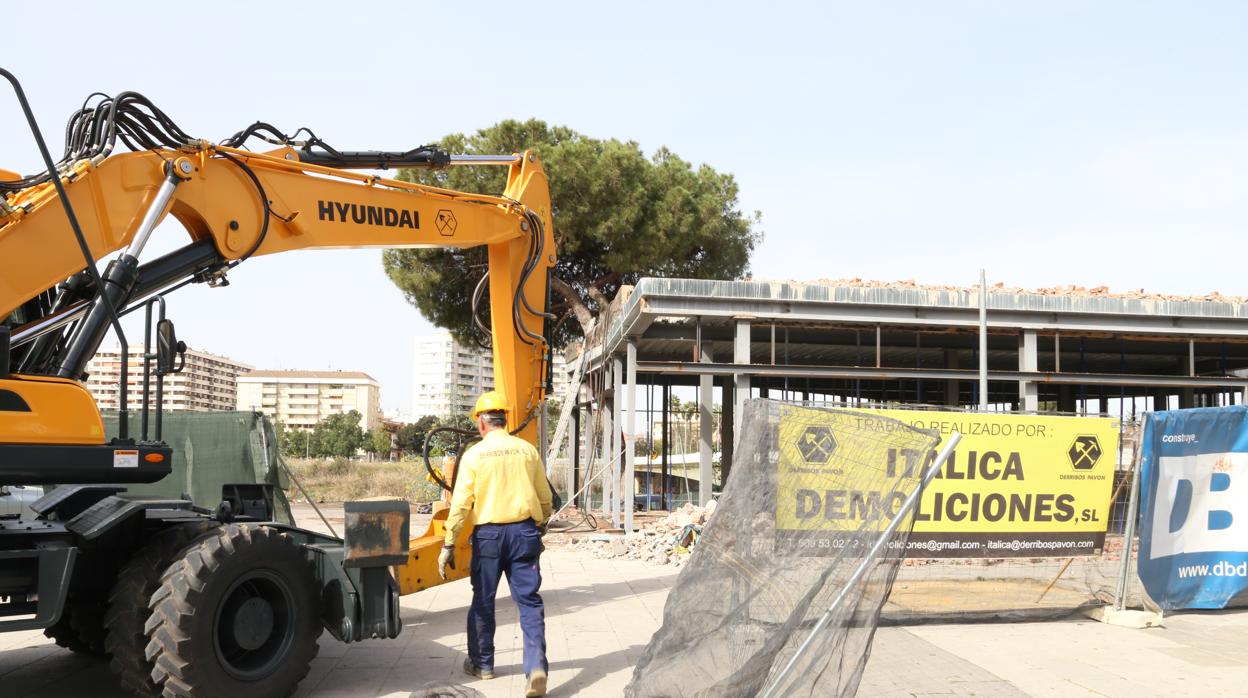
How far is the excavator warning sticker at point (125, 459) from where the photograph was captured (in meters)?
5.43

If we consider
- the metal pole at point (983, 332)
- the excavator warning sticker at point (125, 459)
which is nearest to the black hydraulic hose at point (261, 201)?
the excavator warning sticker at point (125, 459)

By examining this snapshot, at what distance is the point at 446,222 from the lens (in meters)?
8.73

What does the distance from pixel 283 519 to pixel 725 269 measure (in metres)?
20.9

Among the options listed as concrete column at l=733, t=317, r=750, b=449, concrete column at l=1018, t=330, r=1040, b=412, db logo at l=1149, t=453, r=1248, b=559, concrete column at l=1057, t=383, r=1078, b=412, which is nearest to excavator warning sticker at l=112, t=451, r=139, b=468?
db logo at l=1149, t=453, r=1248, b=559

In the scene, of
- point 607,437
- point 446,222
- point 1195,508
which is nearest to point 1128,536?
point 1195,508

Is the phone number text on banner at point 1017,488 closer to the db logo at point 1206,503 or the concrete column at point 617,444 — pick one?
the db logo at point 1206,503

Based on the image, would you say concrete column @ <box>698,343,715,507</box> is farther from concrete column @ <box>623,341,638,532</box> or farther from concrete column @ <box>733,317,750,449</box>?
concrete column @ <box>623,341,638,532</box>

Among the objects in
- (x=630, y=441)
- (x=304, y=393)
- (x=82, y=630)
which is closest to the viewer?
(x=82, y=630)

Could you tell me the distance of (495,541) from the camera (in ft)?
20.8

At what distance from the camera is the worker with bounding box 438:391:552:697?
633cm

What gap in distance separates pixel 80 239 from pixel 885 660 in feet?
19.1

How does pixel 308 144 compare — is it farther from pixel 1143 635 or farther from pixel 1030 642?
pixel 1143 635

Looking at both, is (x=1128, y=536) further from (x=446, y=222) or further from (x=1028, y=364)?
(x=1028, y=364)

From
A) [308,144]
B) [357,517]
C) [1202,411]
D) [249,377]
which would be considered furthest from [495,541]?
[249,377]
